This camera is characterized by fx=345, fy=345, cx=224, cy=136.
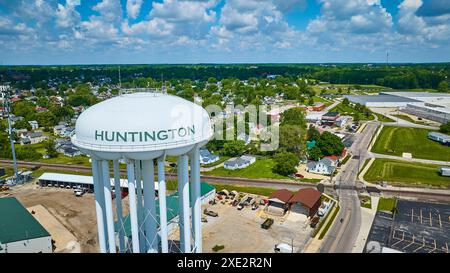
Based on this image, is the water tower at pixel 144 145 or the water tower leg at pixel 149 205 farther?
the water tower leg at pixel 149 205

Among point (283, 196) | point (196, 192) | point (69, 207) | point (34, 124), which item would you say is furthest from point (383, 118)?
point (34, 124)

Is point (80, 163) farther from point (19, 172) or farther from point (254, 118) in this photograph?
point (254, 118)

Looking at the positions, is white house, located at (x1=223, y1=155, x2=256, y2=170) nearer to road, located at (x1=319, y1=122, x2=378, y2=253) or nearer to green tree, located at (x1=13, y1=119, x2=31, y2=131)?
road, located at (x1=319, y1=122, x2=378, y2=253)

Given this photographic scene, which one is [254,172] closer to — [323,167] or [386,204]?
[323,167]

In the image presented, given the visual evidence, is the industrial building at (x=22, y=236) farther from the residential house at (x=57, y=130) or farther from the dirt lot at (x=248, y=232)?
the residential house at (x=57, y=130)

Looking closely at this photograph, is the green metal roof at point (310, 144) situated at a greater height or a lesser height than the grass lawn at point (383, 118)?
lesser

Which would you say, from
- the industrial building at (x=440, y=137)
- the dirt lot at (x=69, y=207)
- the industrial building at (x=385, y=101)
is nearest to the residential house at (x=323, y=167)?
the industrial building at (x=440, y=137)
